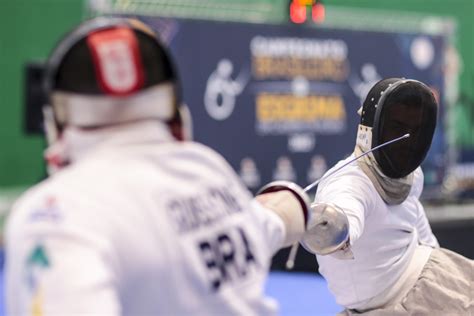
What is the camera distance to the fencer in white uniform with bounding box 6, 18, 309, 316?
1.45 meters

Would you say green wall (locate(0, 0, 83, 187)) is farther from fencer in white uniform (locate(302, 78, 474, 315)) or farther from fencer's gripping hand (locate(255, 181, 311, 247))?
fencer's gripping hand (locate(255, 181, 311, 247))

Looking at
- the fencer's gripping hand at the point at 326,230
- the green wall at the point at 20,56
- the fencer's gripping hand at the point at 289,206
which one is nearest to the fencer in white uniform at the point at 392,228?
the fencer's gripping hand at the point at 326,230

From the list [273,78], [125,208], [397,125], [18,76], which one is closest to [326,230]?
[397,125]

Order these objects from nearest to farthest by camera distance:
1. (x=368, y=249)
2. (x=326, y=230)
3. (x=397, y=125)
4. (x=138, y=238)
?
(x=138, y=238), (x=326, y=230), (x=368, y=249), (x=397, y=125)

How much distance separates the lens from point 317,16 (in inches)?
326

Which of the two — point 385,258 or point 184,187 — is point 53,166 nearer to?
point 184,187

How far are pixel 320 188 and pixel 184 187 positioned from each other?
4.09ft

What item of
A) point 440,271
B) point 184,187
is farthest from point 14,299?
point 440,271

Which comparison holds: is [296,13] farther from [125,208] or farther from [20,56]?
[125,208]

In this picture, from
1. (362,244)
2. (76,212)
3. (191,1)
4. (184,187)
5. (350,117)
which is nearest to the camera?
(76,212)

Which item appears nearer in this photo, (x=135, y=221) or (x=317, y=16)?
(x=135, y=221)

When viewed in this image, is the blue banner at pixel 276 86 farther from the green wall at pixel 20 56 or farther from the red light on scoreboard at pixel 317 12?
the green wall at pixel 20 56

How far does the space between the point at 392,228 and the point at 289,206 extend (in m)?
0.88

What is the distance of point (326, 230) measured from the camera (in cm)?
244
